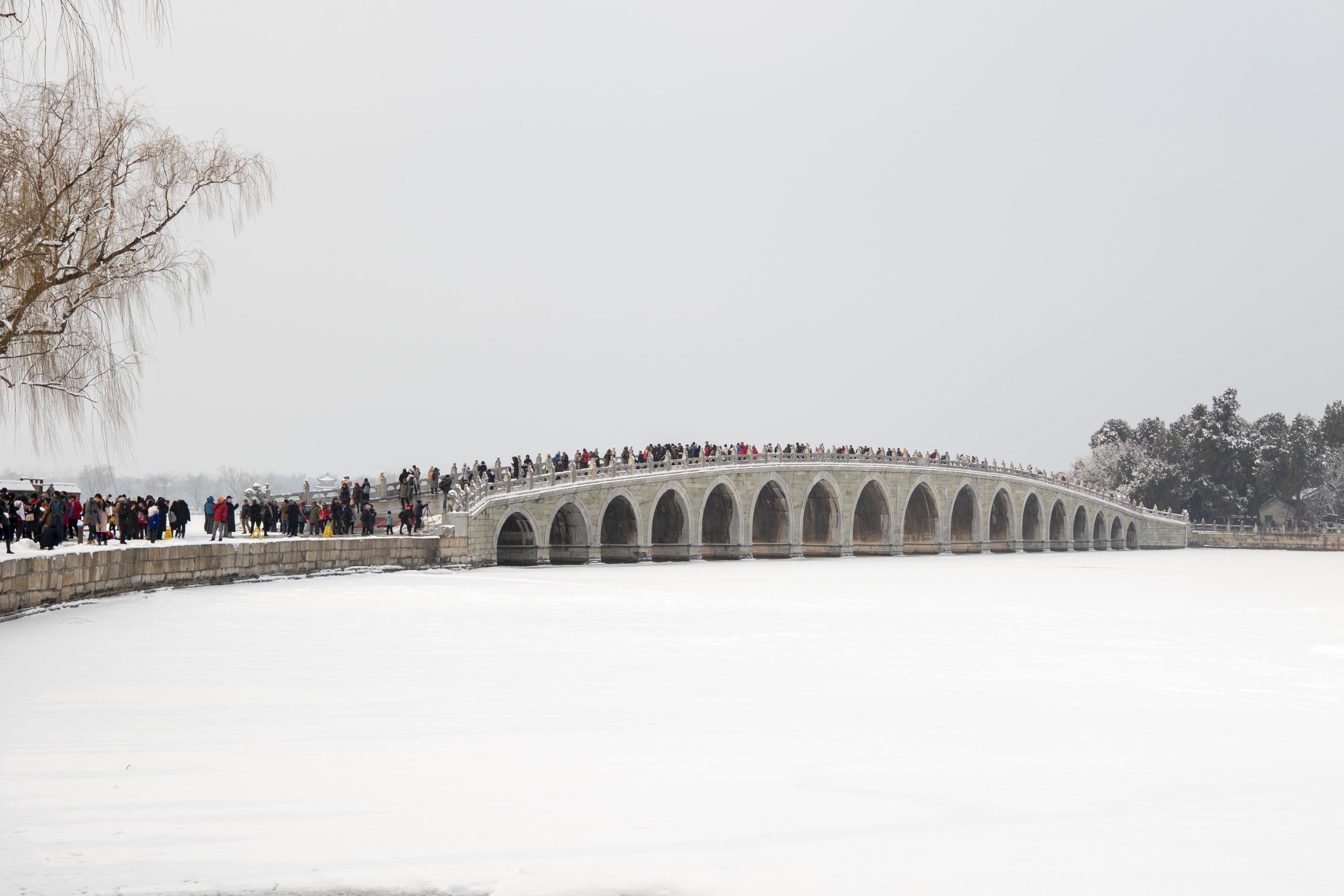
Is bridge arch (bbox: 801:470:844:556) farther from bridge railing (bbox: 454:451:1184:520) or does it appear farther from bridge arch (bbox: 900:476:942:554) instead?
bridge arch (bbox: 900:476:942:554)

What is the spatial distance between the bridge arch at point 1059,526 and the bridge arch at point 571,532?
1496 inches

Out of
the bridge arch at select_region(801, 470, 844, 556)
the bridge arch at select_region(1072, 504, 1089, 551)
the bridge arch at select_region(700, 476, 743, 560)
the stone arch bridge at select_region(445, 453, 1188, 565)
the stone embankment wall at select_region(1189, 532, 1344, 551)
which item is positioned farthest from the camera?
the stone embankment wall at select_region(1189, 532, 1344, 551)

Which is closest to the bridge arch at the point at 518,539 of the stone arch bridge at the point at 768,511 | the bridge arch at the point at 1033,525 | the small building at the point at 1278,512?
the stone arch bridge at the point at 768,511

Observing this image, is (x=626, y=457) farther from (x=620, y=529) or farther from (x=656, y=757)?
(x=656, y=757)

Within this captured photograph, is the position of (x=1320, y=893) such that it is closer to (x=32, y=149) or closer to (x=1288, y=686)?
(x=1288, y=686)

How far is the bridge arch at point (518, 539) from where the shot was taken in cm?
3881

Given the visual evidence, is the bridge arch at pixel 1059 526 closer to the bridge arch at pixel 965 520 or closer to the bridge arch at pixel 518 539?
the bridge arch at pixel 965 520

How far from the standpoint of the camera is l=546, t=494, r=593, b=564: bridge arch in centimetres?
4059

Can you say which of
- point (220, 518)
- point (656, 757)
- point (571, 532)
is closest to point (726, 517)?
point (571, 532)

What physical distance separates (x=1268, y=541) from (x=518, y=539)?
65.4m

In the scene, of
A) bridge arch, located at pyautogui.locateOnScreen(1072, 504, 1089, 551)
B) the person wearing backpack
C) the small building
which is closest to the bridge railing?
bridge arch, located at pyautogui.locateOnScreen(1072, 504, 1089, 551)

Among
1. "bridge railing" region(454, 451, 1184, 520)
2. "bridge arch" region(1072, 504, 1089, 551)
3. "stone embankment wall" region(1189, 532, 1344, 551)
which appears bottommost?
"stone embankment wall" region(1189, 532, 1344, 551)

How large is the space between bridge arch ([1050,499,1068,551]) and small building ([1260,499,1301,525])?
32392 millimetres

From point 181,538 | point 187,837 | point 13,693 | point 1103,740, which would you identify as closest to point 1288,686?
point 1103,740
